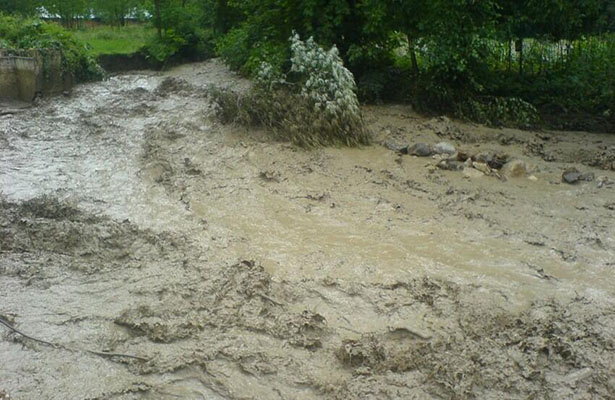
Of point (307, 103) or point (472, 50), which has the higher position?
point (472, 50)

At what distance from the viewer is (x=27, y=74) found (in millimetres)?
13562

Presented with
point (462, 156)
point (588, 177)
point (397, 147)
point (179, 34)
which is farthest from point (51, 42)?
point (588, 177)

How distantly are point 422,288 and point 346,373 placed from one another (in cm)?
128

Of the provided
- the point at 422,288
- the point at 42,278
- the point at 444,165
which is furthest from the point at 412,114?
the point at 42,278

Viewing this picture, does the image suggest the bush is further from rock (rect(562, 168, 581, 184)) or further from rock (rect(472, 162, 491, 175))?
rock (rect(562, 168, 581, 184))

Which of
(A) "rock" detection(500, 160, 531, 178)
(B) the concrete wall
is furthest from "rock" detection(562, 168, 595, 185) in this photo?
(B) the concrete wall

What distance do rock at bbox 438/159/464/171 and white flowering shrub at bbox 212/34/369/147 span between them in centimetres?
151

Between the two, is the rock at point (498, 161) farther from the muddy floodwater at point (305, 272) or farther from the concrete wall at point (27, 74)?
the concrete wall at point (27, 74)

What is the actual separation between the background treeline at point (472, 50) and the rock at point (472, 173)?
2.90 m

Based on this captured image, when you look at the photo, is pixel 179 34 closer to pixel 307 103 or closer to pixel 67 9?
pixel 67 9

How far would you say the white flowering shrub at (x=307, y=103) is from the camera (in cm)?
933

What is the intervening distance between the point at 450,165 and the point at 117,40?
59.5 ft

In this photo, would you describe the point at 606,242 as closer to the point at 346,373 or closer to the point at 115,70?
the point at 346,373

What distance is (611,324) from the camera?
454cm
